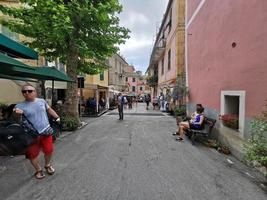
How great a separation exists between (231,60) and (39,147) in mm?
6058

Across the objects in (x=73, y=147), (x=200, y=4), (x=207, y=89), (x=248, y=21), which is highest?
(x=200, y=4)

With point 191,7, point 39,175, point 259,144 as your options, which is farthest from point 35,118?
point 191,7

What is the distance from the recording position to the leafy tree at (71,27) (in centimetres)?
842

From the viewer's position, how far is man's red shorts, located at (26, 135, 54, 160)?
14.1 ft

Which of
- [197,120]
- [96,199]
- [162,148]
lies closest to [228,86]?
[197,120]

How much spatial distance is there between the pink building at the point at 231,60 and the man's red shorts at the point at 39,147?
476cm

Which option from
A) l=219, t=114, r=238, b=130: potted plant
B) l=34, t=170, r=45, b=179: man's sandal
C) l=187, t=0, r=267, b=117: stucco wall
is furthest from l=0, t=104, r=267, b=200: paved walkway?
l=187, t=0, r=267, b=117: stucco wall

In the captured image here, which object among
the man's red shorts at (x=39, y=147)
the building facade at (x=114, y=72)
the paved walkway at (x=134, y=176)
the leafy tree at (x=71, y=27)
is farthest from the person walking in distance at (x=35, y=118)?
the building facade at (x=114, y=72)

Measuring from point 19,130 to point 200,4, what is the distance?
9717 millimetres

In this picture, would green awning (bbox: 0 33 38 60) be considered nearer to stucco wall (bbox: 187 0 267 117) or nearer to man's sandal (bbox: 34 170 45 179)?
man's sandal (bbox: 34 170 45 179)

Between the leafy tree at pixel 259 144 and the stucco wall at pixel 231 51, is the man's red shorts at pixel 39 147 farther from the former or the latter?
the stucco wall at pixel 231 51

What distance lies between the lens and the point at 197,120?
26.2ft

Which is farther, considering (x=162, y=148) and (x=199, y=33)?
(x=199, y=33)

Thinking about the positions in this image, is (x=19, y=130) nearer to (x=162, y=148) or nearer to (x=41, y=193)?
(x=41, y=193)
